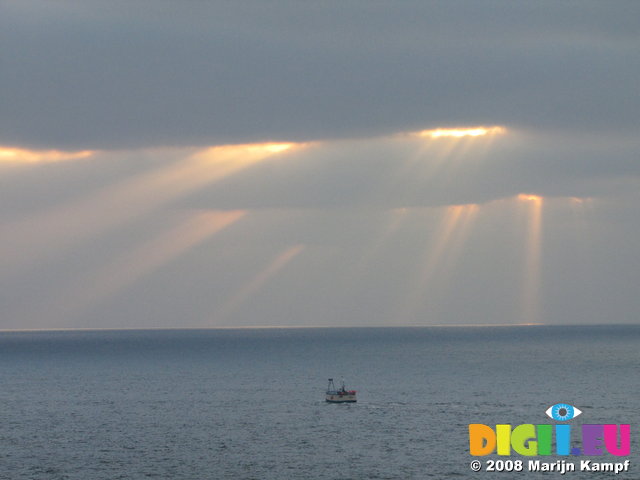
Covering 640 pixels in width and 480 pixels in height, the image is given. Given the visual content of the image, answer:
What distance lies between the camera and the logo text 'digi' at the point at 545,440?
12081 cm

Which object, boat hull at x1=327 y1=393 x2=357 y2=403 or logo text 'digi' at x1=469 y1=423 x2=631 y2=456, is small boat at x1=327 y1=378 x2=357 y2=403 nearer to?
boat hull at x1=327 y1=393 x2=357 y2=403

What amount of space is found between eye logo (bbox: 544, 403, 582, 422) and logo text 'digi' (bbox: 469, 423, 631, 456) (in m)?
10.7

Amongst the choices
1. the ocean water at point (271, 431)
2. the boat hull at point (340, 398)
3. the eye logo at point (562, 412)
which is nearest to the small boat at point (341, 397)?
the boat hull at point (340, 398)

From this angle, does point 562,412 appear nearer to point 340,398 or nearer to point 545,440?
point 545,440

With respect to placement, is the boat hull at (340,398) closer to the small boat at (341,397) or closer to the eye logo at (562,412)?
the small boat at (341,397)

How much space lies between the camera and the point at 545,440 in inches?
5039

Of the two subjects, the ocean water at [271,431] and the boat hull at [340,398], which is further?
the boat hull at [340,398]

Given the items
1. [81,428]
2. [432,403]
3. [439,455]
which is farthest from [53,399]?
[439,455]

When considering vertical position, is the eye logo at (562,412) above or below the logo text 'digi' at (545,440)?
above

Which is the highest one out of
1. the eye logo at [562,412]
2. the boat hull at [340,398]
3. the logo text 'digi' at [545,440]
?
the boat hull at [340,398]

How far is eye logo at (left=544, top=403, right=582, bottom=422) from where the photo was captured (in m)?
153

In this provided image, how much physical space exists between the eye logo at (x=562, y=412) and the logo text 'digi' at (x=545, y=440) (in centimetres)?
1068

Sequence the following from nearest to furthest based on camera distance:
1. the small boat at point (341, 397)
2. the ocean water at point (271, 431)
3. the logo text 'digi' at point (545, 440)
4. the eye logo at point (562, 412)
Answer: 1. the ocean water at point (271, 431)
2. the logo text 'digi' at point (545, 440)
3. the eye logo at point (562, 412)
4. the small boat at point (341, 397)

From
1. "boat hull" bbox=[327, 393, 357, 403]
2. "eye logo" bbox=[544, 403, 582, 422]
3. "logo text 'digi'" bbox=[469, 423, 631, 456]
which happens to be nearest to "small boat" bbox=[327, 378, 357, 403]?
"boat hull" bbox=[327, 393, 357, 403]
